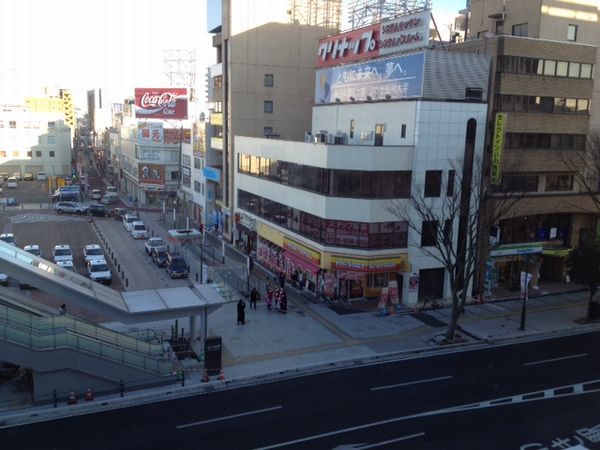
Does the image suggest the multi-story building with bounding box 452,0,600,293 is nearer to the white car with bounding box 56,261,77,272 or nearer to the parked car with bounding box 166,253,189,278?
the parked car with bounding box 166,253,189,278

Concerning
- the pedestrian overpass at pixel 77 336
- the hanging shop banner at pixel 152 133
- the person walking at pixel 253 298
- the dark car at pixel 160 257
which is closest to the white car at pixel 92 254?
the dark car at pixel 160 257

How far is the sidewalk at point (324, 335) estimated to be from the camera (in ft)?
67.6

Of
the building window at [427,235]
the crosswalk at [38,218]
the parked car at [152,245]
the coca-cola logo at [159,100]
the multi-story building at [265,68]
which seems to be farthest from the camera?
the coca-cola logo at [159,100]

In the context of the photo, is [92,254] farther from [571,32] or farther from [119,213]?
[571,32]

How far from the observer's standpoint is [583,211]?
36.7 m

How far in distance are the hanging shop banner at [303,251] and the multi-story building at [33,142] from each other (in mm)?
80523

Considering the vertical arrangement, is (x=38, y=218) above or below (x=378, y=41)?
below

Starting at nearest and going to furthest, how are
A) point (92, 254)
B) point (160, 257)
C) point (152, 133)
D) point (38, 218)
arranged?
point (160, 257)
point (92, 254)
point (38, 218)
point (152, 133)

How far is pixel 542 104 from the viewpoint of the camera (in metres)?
33.8

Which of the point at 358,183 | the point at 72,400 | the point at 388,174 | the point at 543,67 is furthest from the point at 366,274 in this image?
the point at 72,400

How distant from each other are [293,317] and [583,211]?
22301 mm

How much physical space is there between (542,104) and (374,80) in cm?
1085

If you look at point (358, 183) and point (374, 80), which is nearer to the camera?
point (358, 183)

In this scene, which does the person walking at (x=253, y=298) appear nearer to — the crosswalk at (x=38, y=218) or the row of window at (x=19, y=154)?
the crosswalk at (x=38, y=218)
